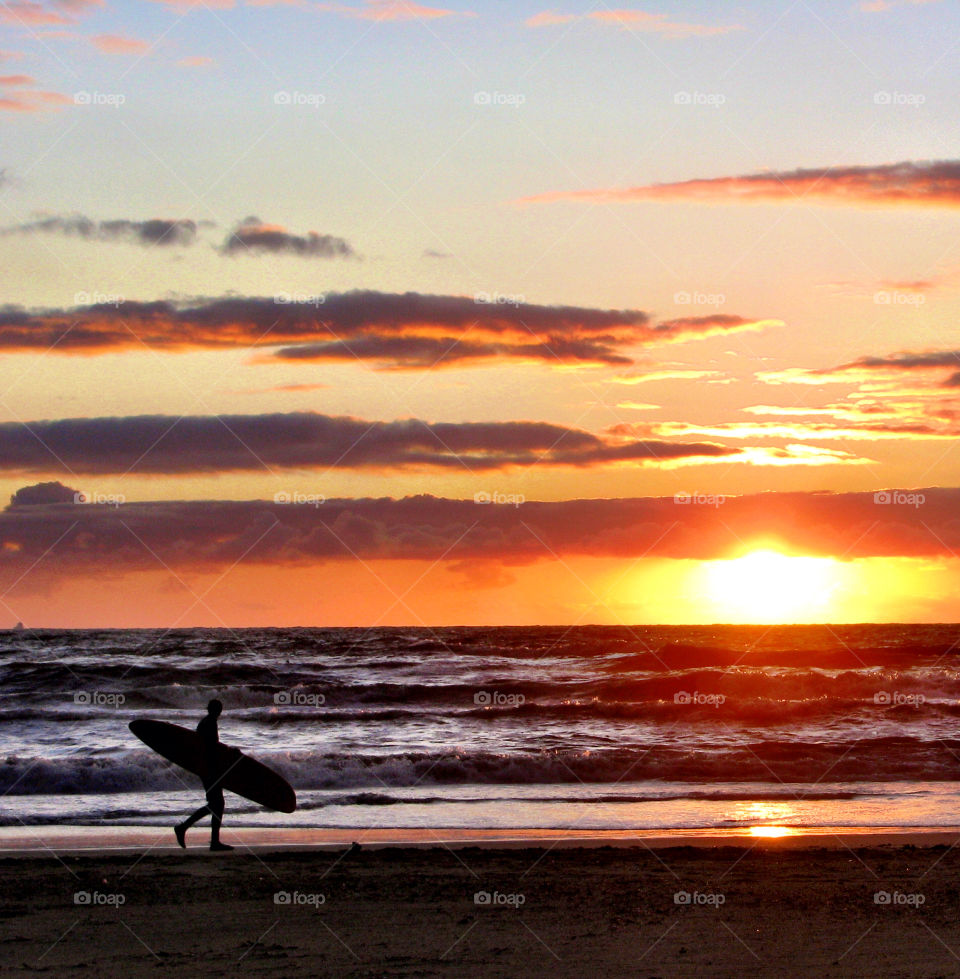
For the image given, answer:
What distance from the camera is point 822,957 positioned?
28.4 feet

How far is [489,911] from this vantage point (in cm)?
1006

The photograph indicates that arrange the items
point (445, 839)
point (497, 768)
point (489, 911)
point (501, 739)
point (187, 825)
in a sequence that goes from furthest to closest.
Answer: point (501, 739)
point (497, 768)
point (445, 839)
point (187, 825)
point (489, 911)

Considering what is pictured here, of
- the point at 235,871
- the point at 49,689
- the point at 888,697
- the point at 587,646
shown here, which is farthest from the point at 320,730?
the point at 587,646

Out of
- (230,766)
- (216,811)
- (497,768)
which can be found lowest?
(497,768)

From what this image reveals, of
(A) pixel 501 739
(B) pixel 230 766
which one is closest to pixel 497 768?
(A) pixel 501 739

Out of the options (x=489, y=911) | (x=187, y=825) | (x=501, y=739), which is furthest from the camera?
(x=501, y=739)

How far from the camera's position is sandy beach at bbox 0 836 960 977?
8.52 meters

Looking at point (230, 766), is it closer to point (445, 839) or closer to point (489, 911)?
point (445, 839)

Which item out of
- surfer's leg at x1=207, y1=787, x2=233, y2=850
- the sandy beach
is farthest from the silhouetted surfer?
the sandy beach

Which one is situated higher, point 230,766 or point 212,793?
point 230,766

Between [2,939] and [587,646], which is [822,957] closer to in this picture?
[2,939]

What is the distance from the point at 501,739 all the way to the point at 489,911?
1669cm

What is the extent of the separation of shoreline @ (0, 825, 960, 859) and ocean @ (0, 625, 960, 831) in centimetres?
52

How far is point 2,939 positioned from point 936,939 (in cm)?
765
